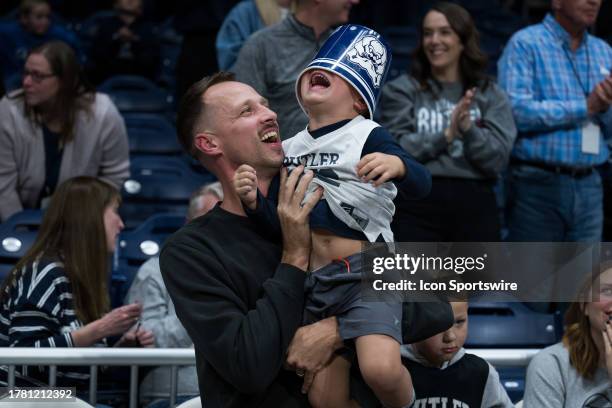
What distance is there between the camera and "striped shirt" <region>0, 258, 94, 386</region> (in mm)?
3889

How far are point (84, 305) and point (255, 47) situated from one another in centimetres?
135

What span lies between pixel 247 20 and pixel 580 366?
275 cm

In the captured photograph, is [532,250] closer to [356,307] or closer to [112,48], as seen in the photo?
[356,307]

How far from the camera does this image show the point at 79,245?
13.7 ft

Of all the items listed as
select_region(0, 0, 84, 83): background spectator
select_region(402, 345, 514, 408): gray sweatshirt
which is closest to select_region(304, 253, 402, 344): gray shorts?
select_region(402, 345, 514, 408): gray sweatshirt

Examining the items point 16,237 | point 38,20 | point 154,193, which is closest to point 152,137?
point 154,193

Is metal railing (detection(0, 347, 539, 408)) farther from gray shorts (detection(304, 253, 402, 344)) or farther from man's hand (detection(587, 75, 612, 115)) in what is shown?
man's hand (detection(587, 75, 612, 115))

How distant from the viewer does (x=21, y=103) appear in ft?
18.4

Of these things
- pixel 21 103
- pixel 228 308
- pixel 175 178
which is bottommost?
pixel 175 178

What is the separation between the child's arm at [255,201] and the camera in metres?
2.70

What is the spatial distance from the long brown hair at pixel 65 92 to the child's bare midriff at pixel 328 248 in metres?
3.05

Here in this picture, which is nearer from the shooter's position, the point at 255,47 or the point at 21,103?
the point at 255,47

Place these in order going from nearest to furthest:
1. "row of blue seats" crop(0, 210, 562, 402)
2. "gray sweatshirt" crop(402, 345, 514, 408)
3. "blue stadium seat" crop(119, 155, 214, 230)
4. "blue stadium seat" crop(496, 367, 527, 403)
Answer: "gray sweatshirt" crop(402, 345, 514, 408)
"blue stadium seat" crop(496, 367, 527, 403)
"row of blue seats" crop(0, 210, 562, 402)
"blue stadium seat" crop(119, 155, 214, 230)

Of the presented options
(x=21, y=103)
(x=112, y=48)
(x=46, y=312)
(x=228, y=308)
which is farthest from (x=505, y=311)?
(x=112, y=48)
